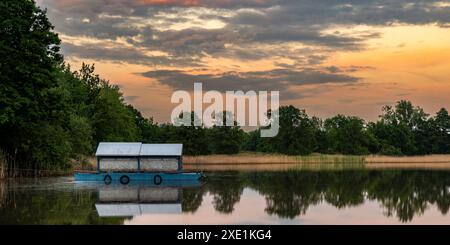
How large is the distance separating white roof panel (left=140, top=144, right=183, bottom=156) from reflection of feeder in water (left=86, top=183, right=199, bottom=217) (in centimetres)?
784

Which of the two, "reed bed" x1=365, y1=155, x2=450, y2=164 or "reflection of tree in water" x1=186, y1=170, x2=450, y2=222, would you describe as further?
"reed bed" x1=365, y1=155, x2=450, y2=164

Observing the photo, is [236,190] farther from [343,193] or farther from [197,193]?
Answer: [343,193]

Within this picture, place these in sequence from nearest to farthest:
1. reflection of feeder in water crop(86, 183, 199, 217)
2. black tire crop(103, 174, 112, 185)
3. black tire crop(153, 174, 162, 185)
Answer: reflection of feeder in water crop(86, 183, 199, 217), black tire crop(153, 174, 162, 185), black tire crop(103, 174, 112, 185)

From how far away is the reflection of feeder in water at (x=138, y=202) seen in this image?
24.5 meters

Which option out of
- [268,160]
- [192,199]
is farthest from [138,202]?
[268,160]

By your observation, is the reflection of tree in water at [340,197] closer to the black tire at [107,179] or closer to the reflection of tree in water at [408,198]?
the reflection of tree in water at [408,198]

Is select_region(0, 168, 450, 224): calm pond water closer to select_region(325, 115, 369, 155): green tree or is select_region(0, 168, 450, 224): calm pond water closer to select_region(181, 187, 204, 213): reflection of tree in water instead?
select_region(181, 187, 204, 213): reflection of tree in water

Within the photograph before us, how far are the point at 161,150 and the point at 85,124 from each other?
2247 centimetres

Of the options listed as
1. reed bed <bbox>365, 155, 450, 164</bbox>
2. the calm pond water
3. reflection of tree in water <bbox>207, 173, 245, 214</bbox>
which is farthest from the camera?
reed bed <bbox>365, 155, 450, 164</bbox>

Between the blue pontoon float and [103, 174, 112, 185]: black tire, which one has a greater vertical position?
the blue pontoon float

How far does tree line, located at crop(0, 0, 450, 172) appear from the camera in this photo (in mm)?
43875

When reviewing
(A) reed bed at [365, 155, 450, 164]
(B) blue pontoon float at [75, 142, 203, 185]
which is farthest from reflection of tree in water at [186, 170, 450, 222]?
(A) reed bed at [365, 155, 450, 164]

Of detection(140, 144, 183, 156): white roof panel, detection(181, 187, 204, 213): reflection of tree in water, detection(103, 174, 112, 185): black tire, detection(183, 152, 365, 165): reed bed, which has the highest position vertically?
detection(140, 144, 183, 156): white roof panel
